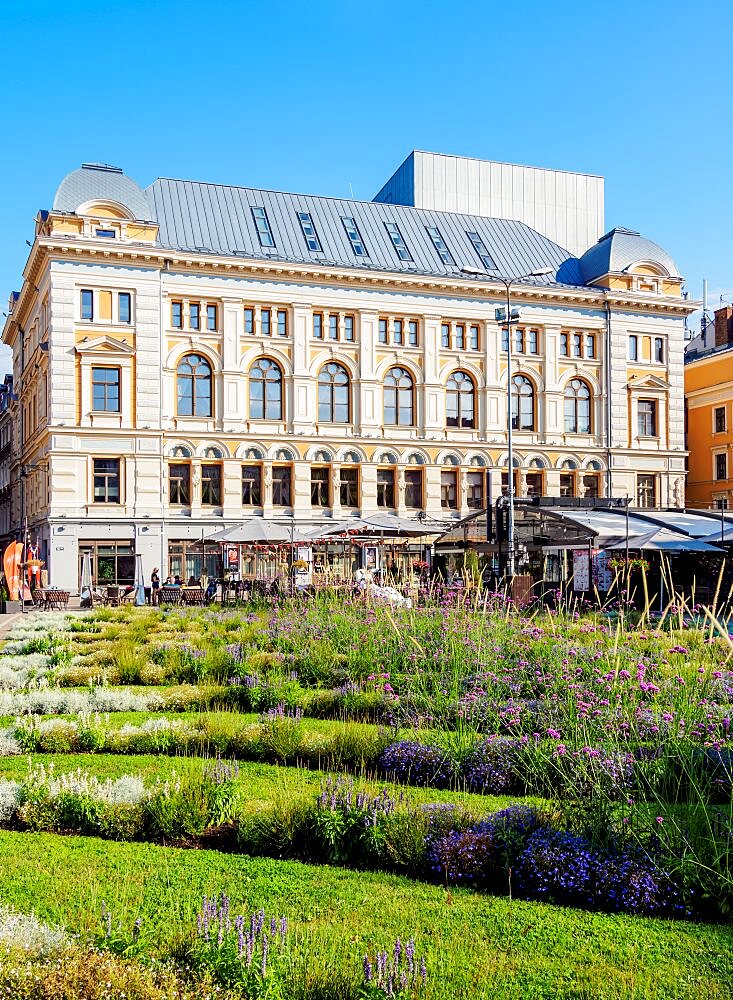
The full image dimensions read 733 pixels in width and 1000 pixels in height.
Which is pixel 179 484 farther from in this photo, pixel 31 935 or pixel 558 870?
pixel 31 935

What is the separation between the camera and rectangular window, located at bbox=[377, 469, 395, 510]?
165ft

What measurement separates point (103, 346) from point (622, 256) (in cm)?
2988

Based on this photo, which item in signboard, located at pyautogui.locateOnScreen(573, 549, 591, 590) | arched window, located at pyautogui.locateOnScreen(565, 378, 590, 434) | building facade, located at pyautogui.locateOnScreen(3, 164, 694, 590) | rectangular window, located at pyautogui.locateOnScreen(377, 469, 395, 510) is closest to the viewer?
signboard, located at pyautogui.locateOnScreen(573, 549, 591, 590)

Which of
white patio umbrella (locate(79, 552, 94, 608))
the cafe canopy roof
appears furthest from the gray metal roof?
the cafe canopy roof

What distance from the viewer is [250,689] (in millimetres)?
13055

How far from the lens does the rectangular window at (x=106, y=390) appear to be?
1773 inches

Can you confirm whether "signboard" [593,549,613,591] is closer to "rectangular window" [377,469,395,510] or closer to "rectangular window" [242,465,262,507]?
"rectangular window" [377,469,395,510]

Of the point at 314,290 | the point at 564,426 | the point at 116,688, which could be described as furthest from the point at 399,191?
the point at 116,688

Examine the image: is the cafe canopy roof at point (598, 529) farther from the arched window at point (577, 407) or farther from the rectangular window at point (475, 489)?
the arched window at point (577, 407)

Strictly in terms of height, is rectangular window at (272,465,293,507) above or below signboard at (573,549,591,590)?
above

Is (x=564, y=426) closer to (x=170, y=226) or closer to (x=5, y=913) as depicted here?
(x=170, y=226)

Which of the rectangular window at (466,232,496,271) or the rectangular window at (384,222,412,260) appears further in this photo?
the rectangular window at (466,232,496,271)

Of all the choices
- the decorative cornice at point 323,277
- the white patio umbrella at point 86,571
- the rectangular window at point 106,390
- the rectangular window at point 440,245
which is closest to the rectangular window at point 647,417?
the decorative cornice at point 323,277

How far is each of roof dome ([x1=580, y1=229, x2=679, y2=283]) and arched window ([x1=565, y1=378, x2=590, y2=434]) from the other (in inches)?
253
